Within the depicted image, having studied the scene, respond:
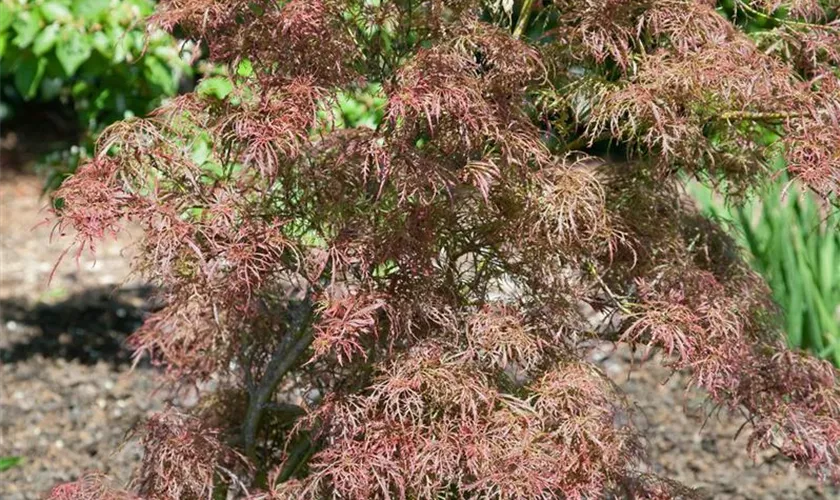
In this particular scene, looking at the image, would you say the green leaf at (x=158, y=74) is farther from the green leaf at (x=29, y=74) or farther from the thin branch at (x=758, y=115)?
the thin branch at (x=758, y=115)

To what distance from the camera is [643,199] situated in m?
2.58

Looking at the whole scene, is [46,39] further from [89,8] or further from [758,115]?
[758,115]

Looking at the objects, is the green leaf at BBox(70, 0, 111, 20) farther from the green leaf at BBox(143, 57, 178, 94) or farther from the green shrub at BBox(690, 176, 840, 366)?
the green shrub at BBox(690, 176, 840, 366)

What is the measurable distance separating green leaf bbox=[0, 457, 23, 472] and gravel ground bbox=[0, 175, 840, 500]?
0.9 inches

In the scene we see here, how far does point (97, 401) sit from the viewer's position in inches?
179

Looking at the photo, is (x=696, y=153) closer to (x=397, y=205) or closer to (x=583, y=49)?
(x=583, y=49)

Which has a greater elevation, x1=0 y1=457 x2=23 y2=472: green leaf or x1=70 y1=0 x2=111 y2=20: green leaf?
x1=70 y1=0 x2=111 y2=20: green leaf

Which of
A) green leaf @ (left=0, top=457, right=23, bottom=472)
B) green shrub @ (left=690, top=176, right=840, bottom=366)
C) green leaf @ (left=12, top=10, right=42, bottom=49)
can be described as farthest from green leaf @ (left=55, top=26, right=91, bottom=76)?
green shrub @ (left=690, top=176, right=840, bottom=366)

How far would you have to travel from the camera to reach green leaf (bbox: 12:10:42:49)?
14.5 feet

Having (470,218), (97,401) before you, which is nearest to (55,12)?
(97,401)

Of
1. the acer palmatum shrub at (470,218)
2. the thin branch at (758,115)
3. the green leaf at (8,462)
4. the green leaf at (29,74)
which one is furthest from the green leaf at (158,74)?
the thin branch at (758,115)

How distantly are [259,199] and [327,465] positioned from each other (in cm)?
58

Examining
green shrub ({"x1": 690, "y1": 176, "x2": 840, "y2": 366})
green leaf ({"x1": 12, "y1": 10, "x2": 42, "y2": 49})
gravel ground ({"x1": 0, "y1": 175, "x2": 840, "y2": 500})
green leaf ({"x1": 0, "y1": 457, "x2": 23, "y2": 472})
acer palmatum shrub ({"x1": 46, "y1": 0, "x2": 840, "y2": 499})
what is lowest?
gravel ground ({"x1": 0, "y1": 175, "x2": 840, "y2": 500})

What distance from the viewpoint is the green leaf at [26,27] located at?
4.41m
